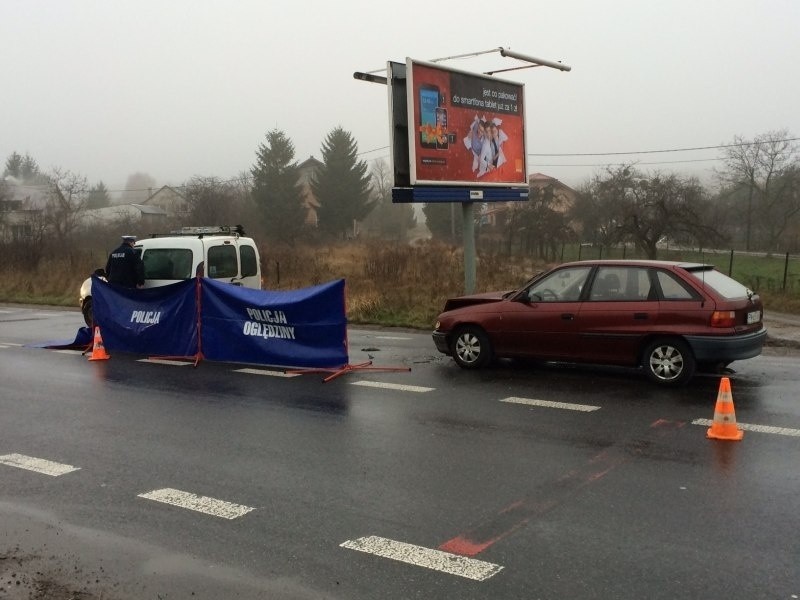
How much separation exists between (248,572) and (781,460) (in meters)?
4.34

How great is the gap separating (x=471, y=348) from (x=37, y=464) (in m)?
5.87

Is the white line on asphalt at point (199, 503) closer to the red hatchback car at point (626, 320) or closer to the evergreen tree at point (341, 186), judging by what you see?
the red hatchback car at point (626, 320)

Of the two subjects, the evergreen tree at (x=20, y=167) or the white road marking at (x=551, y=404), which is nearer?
the white road marking at (x=551, y=404)

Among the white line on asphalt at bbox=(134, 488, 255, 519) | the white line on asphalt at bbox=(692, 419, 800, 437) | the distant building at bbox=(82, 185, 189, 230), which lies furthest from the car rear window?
the distant building at bbox=(82, 185, 189, 230)

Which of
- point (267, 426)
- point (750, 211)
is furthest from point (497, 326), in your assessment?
point (750, 211)

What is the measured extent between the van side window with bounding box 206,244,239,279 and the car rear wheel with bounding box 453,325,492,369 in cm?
541

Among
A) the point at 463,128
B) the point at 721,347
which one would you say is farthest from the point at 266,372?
the point at 463,128

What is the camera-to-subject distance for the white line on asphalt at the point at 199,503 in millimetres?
5324

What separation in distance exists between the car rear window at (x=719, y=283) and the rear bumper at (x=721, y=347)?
21.1 inches

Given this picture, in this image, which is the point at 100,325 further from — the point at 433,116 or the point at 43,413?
the point at 433,116

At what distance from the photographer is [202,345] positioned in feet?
39.4

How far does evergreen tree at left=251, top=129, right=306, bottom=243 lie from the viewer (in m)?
68.9

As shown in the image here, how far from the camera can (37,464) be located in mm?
6633

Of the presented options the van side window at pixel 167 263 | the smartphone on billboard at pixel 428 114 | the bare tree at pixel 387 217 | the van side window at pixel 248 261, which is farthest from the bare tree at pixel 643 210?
the bare tree at pixel 387 217
